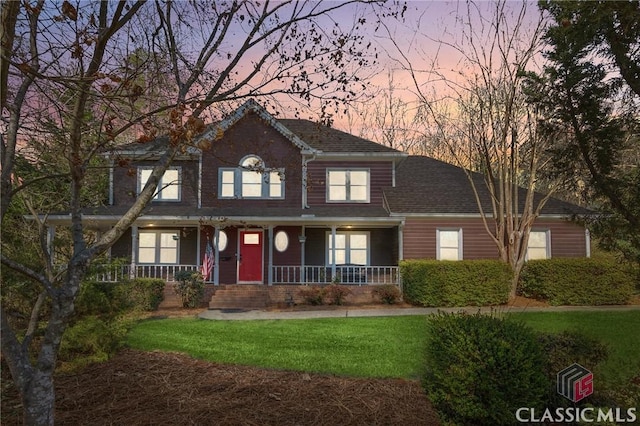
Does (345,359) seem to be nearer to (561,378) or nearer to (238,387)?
(238,387)

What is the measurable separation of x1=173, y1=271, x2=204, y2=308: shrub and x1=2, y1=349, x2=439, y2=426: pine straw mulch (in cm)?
913

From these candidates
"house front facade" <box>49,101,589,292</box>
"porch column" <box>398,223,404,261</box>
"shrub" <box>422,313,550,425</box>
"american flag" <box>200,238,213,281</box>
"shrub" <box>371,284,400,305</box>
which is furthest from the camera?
"house front facade" <box>49,101,589,292</box>

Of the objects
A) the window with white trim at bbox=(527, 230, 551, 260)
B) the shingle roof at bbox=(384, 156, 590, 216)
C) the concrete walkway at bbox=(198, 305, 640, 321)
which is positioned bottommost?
the concrete walkway at bbox=(198, 305, 640, 321)

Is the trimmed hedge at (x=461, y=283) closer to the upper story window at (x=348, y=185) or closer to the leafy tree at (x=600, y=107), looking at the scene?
the upper story window at (x=348, y=185)

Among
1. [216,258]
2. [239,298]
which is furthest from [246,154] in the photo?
[239,298]

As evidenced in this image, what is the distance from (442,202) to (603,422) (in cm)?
1698

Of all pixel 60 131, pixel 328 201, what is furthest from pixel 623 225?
pixel 328 201

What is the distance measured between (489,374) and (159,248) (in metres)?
18.0

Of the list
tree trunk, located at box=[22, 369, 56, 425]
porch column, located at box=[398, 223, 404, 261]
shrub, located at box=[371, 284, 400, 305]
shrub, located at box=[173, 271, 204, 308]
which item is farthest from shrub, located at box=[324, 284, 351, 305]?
tree trunk, located at box=[22, 369, 56, 425]

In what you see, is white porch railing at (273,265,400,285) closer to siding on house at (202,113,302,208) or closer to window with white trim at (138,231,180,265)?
siding on house at (202,113,302,208)

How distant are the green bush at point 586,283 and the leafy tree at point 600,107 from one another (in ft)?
27.6

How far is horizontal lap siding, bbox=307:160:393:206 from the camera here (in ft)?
66.7

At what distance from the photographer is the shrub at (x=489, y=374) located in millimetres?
4578

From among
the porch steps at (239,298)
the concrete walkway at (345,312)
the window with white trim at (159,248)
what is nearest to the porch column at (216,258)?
the porch steps at (239,298)
